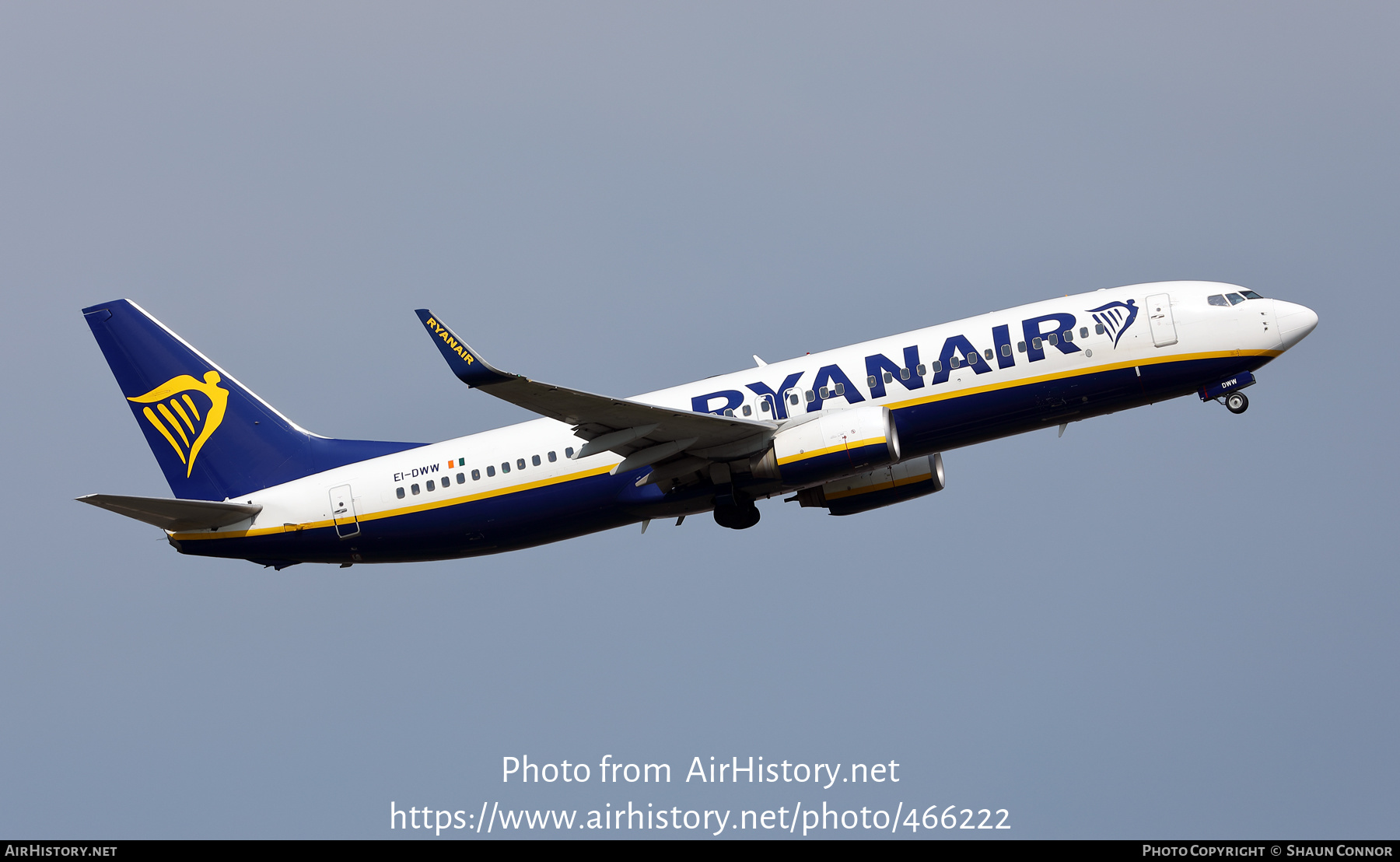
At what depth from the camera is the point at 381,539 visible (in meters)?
40.8

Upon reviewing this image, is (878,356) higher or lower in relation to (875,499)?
higher

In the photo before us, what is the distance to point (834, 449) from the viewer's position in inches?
1441

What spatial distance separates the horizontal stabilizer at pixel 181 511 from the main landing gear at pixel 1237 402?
28.6 meters

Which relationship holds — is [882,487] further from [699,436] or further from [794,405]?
[699,436]

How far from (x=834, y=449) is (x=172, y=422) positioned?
2207cm

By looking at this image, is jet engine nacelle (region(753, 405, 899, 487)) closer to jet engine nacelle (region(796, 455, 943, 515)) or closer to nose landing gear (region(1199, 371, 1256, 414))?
jet engine nacelle (region(796, 455, 943, 515))

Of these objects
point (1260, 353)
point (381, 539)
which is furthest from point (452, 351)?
point (1260, 353)

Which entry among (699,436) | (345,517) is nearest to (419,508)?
(345,517)

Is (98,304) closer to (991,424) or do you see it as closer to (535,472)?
(535,472)

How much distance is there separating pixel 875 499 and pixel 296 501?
1785 cm

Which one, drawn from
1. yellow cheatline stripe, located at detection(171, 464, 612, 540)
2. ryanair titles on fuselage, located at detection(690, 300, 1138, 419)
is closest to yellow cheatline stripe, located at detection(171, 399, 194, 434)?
yellow cheatline stripe, located at detection(171, 464, 612, 540)

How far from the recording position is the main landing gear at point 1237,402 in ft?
123

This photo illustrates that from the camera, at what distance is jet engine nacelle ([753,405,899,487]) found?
36312 millimetres

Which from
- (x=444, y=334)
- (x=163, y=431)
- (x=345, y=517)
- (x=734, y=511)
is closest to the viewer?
(x=444, y=334)
